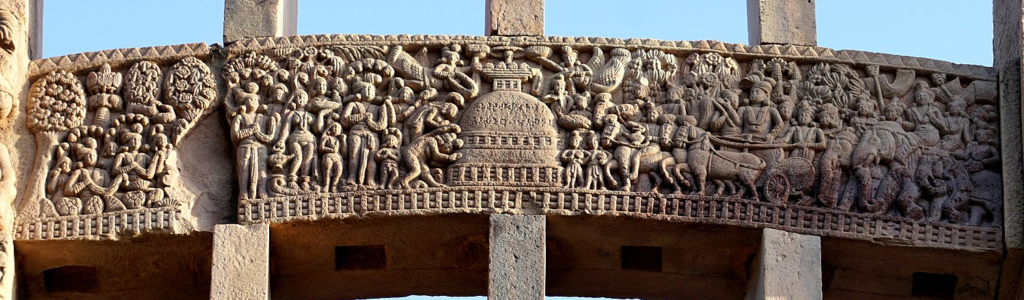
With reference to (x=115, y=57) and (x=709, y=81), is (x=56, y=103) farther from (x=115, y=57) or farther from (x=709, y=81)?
(x=709, y=81)

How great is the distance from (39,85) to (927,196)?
4887 mm

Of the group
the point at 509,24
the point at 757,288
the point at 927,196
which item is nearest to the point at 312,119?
the point at 509,24

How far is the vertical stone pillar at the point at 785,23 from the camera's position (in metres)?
12.8

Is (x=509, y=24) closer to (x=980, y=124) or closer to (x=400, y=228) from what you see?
(x=400, y=228)

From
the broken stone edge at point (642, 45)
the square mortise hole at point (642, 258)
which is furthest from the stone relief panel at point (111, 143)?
the square mortise hole at point (642, 258)

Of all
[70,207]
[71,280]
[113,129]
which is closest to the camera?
[70,207]

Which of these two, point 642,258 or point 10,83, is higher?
point 10,83

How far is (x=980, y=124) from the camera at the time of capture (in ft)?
41.0

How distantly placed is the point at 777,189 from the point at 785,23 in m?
1.15

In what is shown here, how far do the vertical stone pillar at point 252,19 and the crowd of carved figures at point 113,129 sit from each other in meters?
0.29

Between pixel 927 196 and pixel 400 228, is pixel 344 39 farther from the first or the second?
pixel 927 196

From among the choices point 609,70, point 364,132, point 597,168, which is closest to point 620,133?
point 597,168

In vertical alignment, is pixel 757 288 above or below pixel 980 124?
below

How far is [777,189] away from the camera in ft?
39.9
